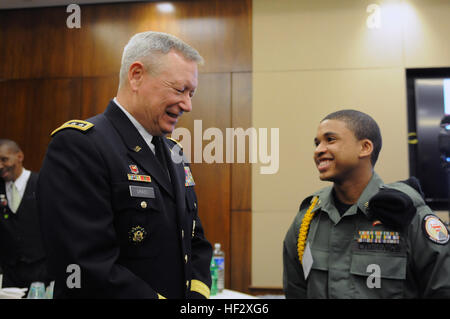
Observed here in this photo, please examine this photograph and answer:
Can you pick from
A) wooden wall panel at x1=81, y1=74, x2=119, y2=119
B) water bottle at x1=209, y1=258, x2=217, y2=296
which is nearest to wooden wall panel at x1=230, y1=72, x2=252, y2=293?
water bottle at x1=209, y1=258, x2=217, y2=296

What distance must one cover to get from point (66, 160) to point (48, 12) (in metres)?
3.72

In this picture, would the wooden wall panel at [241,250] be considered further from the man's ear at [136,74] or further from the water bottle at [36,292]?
the man's ear at [136,74]

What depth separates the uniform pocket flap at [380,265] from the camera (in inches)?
51.4

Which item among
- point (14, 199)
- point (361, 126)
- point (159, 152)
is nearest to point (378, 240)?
point (361, 126)

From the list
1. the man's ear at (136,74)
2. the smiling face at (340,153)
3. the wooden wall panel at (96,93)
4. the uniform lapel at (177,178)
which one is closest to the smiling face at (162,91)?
the man's ear at (136,74)

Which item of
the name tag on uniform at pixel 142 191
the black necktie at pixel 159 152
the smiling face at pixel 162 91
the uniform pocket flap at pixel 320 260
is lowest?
the uniform pocket flap at pixel 320 260

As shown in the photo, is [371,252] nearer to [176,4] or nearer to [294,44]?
[294,44]

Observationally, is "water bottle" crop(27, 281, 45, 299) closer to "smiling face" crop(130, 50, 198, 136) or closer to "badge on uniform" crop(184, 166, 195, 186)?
"badge on uniform" crop(184, 166, 195, 186)

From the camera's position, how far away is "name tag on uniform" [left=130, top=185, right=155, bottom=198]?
1.09 metres

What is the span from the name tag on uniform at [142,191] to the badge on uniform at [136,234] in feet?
0.31

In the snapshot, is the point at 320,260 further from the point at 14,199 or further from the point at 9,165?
the point at 9,165

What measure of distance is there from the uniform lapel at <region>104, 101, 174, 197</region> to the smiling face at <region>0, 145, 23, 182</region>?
8.00 ft
